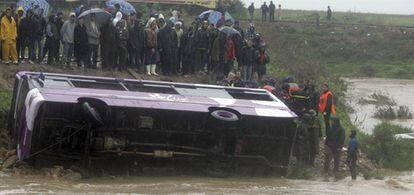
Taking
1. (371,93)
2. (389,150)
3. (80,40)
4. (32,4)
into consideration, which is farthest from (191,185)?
(371,93)

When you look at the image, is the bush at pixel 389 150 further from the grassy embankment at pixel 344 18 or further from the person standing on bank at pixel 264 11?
the grassy embankment at pixel 344 18

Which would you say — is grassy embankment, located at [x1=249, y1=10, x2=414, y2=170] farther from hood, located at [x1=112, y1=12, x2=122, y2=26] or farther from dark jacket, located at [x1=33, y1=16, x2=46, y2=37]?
dark jacket, located at [x1=33, y1=16, x2=46, y2=37]

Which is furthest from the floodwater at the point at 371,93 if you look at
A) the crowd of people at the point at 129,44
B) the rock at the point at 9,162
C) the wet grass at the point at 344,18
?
the wet grass at the point at 344,18

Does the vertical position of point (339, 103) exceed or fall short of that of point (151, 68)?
it falls short

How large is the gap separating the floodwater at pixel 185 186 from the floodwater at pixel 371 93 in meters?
8.55

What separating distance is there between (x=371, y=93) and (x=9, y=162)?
2485cm

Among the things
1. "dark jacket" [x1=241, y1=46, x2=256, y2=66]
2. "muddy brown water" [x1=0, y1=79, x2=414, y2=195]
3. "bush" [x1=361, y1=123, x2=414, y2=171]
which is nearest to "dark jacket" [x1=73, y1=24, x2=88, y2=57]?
"dark jacket" [x1=241, y1=46, x2=256, y2=66]

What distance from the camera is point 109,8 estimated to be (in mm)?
22562

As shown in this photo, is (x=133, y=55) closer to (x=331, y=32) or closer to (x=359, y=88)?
(x=359, y=88)

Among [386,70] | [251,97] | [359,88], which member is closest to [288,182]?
[251,97]

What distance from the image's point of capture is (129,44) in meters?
20.1

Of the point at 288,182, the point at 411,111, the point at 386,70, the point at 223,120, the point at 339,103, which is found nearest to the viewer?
the point at 223,120

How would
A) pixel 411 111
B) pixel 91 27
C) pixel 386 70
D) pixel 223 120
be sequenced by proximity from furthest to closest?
pixel 386 70, pixel 411 111, pixel 91 27, pixel 223 120

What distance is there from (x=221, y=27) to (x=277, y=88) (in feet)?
16.1
